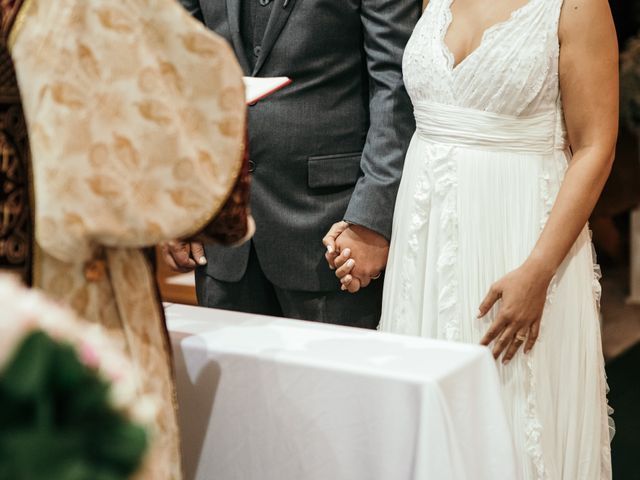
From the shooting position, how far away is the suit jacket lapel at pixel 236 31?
198cm

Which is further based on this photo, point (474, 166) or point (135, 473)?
point (474, 166)

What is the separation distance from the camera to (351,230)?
6.38 feet

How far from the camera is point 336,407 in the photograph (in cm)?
130

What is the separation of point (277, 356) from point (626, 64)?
4001 mm

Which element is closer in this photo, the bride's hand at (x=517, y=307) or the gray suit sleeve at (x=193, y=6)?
the bride's hand at (x=517, y=307)

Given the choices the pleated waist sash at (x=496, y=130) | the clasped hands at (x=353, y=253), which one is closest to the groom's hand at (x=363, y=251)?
the clasped hands at (x=353, y=253)

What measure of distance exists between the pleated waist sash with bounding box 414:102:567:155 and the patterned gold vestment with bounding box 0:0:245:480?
84cm

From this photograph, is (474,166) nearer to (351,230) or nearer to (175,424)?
(351,230)

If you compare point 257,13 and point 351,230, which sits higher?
point 257,13

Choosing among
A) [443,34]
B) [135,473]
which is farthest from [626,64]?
[135,473]

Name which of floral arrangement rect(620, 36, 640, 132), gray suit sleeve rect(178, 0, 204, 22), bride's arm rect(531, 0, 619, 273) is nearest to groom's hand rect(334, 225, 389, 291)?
bride's arm rect(531, 0, 619, 273)

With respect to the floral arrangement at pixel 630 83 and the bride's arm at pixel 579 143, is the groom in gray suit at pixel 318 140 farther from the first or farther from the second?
the floral arrangement at pixel 630 83

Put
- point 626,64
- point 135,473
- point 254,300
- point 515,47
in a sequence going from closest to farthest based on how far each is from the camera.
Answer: point 135,473 → point 515,47 → point 254,300 → point 626,64

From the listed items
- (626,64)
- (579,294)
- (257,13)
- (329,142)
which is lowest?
(626,64)
